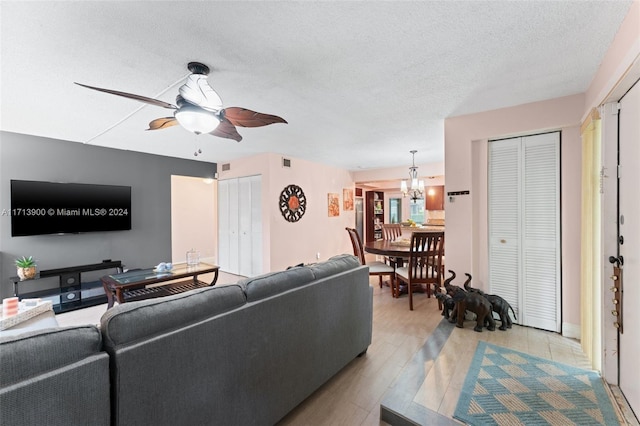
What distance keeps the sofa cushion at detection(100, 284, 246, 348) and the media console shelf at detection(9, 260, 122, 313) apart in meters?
3.55

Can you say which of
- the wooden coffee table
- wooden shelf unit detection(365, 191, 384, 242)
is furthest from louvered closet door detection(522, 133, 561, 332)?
wooden shelf unit detection(365, 191, 384, 242)

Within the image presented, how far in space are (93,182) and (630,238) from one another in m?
6.15

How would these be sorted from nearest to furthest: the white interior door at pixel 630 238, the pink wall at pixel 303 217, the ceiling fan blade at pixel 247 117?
the white interior door at pixel 630 238
the ceiling fan blade at pixel 247 117
the pink wall at pixel 303 217

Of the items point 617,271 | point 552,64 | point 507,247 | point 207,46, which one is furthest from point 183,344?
point 507,247

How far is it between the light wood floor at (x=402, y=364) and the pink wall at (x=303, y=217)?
237 centimetres

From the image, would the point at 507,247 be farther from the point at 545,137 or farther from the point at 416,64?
the point at 416,64

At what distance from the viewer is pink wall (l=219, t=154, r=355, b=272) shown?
4914 millimetres

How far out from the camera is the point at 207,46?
1747mm

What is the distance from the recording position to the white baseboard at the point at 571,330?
254 centimetres

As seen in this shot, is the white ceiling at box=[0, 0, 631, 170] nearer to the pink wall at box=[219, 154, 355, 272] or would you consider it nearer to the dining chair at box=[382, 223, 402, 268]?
the pink wall at box=[219, 154, 355, 272]

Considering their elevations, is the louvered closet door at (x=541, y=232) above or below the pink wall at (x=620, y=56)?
below

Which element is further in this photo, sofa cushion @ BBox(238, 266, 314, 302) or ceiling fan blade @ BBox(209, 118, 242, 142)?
ceiling fan blade @ BBox(209, 118, 242, 142)

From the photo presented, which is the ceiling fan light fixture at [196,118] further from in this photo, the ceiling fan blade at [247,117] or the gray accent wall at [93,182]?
the gray accent wall at [93,182]

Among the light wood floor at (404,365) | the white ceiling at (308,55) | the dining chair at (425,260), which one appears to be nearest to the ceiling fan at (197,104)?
the white ceiling at (308,55)
